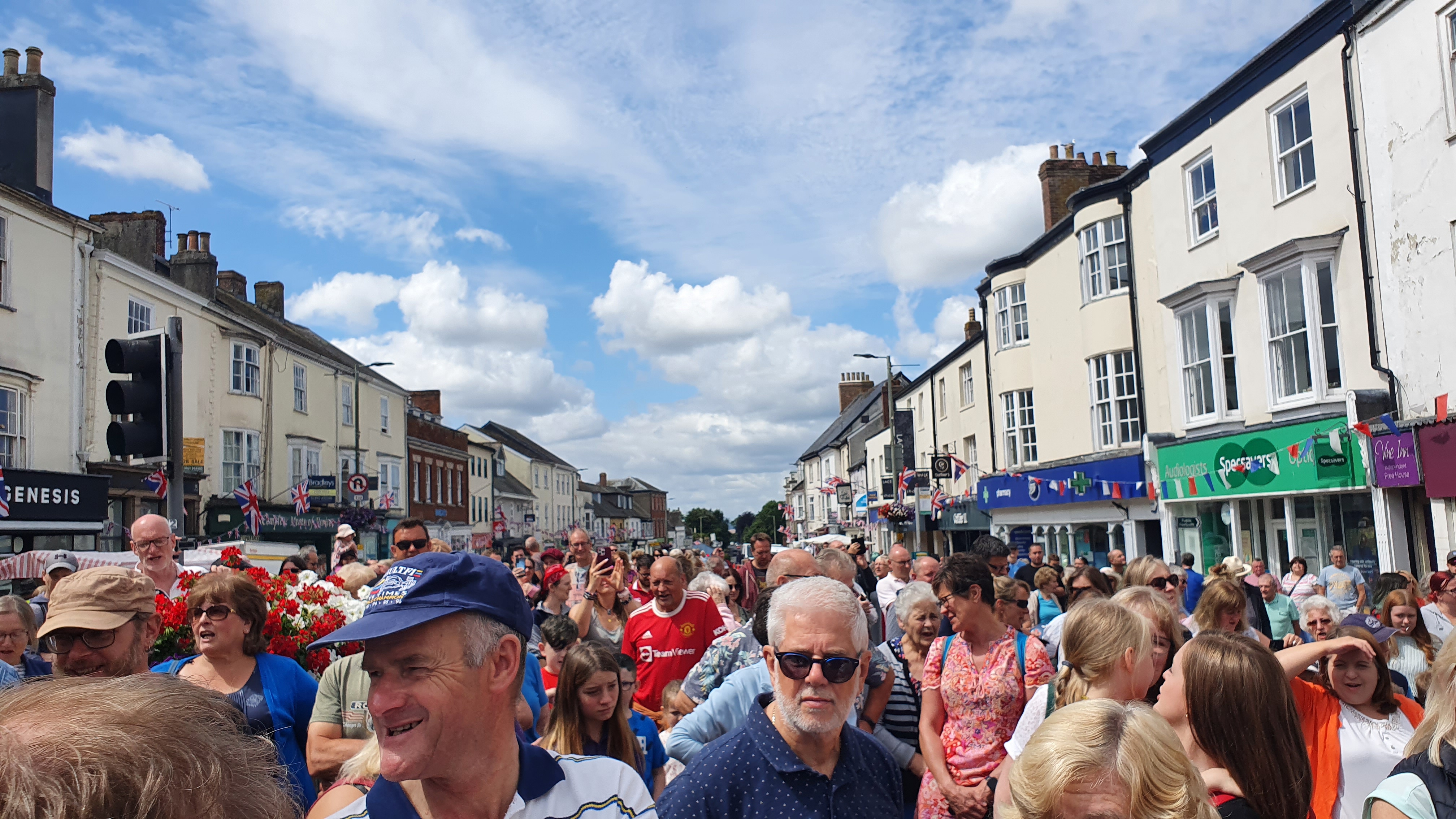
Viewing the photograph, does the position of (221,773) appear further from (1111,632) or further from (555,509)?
(555,509)

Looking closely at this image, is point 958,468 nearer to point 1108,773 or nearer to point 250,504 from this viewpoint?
point 250,504

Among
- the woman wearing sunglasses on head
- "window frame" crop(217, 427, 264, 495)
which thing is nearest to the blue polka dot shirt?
the woman wearing sunglasses on head

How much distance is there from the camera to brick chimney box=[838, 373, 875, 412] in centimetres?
8019

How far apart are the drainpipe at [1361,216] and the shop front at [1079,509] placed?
752cm

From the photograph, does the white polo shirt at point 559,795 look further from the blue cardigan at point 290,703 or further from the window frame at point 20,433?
the window frame at point 20,433

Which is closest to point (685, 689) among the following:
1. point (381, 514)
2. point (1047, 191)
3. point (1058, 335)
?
point (1058, 335)

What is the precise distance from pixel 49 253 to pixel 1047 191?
24.4m

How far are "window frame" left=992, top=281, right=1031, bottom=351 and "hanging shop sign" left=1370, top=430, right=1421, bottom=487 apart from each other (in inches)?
509

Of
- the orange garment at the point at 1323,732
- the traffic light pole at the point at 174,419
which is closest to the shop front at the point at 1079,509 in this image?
the orange garment at the point at 1323,732

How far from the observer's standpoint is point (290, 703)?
4059mm

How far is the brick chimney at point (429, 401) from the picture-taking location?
5447cm

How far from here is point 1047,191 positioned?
2753 centimetres

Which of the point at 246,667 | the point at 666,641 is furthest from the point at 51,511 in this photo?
the point at 246,667

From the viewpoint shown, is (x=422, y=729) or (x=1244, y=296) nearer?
(x=422, y=729)
